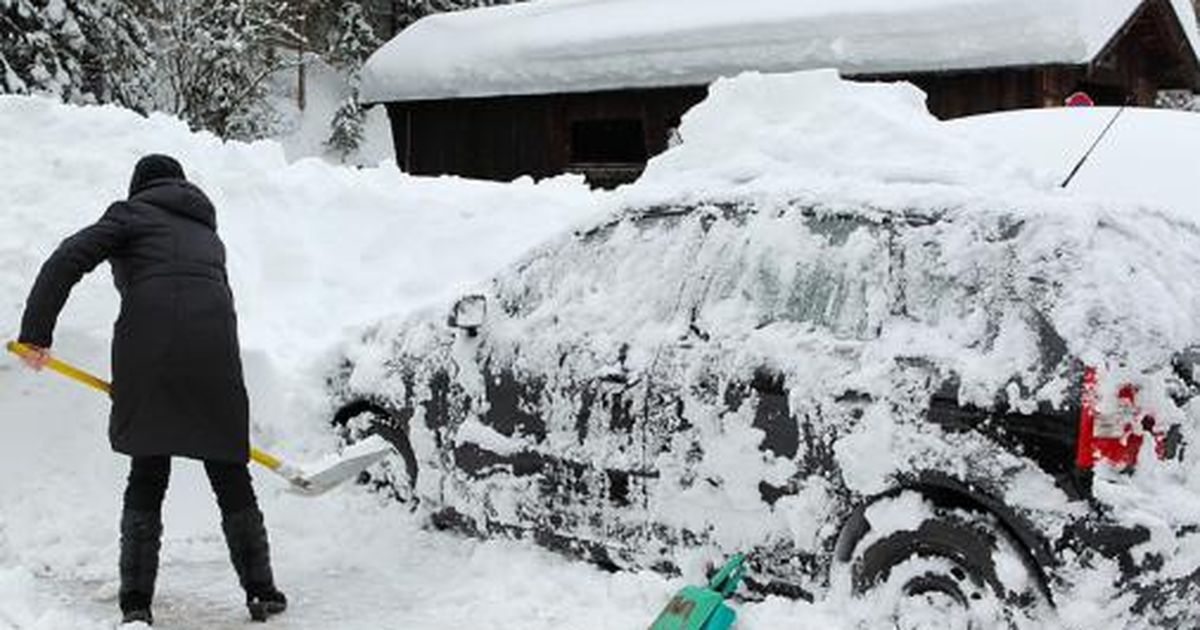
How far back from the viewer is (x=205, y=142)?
33.1 ft

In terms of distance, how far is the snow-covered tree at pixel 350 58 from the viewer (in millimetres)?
26781

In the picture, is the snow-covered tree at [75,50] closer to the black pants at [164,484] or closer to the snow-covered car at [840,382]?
the snow-covered car at [840,382]

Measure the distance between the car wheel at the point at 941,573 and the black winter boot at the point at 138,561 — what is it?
256 centimetres

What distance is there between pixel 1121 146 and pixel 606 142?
27.8 ft

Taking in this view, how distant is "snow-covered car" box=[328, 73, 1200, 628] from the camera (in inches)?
163

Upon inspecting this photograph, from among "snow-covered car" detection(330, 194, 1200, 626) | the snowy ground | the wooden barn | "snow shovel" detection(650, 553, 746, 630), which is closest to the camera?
"snow-covered car" detection(330, 194, 1200, 626)

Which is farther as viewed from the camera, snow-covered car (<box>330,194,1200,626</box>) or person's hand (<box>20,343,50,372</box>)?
person's hand (<box>20,343,50,372</box>)

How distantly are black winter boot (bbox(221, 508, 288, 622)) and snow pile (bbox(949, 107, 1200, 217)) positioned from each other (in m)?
5.60

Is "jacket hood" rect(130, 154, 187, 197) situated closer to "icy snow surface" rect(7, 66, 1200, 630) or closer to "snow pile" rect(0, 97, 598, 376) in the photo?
"icy snow surface" rect(7, 66, 1200, 630)

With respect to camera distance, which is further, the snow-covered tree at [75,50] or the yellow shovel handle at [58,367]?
the snow-covered tree at [75,50]

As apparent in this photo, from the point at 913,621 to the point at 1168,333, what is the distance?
4.02 ft

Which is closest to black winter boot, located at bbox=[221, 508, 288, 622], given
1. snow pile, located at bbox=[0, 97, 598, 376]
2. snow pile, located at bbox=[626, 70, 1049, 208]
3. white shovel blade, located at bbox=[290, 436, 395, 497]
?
white shovel blade, located at bbox=[290, 436, 395, 497]

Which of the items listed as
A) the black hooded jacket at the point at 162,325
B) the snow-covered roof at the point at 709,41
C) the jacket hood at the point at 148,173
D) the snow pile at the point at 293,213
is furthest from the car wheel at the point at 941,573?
the snow-covered roof at the point at 709,41

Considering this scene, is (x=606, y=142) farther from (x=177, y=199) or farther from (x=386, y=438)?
(x=177, y=199)
